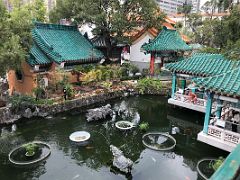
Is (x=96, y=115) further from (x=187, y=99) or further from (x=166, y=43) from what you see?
(x=166, y=43)

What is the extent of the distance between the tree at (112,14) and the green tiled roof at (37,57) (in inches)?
265

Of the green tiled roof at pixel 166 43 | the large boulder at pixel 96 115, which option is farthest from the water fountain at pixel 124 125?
the green tiled roof at pixel 166 43

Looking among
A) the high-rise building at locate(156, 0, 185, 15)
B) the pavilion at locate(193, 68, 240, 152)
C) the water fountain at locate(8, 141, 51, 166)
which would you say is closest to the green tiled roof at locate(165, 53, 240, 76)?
the pavilion at locate(193, 68, 240, 152)

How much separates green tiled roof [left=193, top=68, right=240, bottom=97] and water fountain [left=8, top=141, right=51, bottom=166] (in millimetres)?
8395

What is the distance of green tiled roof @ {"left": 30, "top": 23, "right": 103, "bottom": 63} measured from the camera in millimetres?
20062

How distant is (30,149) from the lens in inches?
468

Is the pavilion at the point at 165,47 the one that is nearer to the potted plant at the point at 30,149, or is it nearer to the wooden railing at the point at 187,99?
the wooden railing at the point at 187,99

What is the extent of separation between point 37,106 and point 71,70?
20.3 ft

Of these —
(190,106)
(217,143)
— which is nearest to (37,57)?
(190,106)

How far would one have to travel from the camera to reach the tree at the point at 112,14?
2409cm

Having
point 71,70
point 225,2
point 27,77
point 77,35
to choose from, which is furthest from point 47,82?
point 225,2

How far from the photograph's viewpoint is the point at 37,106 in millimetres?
16672

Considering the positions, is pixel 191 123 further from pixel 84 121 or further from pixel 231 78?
pixel 84 121

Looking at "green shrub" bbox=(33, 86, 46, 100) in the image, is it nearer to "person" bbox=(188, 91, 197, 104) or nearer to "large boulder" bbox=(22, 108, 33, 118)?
"large boulder" bbox=(22, 108, 33, 118)
